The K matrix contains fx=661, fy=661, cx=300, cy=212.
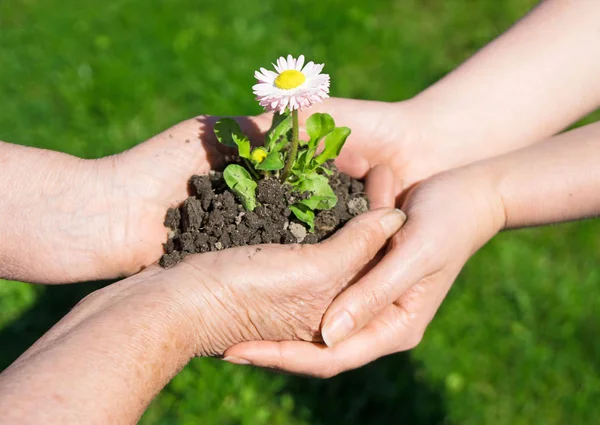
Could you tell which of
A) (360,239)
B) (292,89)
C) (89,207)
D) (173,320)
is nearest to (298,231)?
(360,239)

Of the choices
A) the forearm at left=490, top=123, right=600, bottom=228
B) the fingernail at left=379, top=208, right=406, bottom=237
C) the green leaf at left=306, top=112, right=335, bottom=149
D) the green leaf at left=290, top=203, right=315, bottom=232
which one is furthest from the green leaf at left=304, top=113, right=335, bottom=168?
the forearm at left=490, top=123, right=600, bottom=228

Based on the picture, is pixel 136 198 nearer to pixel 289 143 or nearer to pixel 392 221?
pixel 289 143

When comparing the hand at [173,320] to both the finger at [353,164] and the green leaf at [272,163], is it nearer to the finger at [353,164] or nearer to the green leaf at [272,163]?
the green leaf at [272,163]

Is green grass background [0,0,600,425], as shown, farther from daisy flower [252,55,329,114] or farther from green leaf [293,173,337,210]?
daisy flower [252,55,329,114]

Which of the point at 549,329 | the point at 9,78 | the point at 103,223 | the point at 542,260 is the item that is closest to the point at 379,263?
the point at 103,223

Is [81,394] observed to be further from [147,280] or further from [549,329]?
[549,329]

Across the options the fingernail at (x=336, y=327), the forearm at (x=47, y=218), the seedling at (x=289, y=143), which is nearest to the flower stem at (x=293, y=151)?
the seedling at (x=289, y=143)
